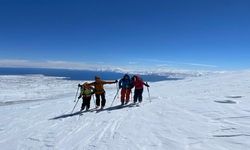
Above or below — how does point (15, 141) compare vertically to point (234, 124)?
below

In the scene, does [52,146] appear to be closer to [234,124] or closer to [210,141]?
[210,141]

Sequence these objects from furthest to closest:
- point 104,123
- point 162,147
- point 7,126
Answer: point 7,126
point 104,123
point 162,147

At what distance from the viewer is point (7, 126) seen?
12.1 m

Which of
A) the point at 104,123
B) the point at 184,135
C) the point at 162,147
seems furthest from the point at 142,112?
the point at 162,147

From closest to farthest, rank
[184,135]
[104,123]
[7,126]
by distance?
1. [184,135]
2. [104,123]
3. [7,126]

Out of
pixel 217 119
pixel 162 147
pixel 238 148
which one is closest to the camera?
pixel 238 148

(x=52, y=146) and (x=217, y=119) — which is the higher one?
(x=217, y=119)

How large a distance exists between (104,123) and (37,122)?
12.3 ft

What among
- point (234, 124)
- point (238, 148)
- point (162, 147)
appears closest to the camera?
point (238, 148)

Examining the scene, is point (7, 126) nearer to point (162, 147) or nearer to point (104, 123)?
point (104, 123)

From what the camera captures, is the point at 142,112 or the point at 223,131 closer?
the point at 223,131

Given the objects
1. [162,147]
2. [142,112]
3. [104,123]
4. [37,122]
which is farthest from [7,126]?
[162,147]

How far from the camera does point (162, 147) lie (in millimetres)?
7074

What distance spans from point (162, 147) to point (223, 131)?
2.22m
